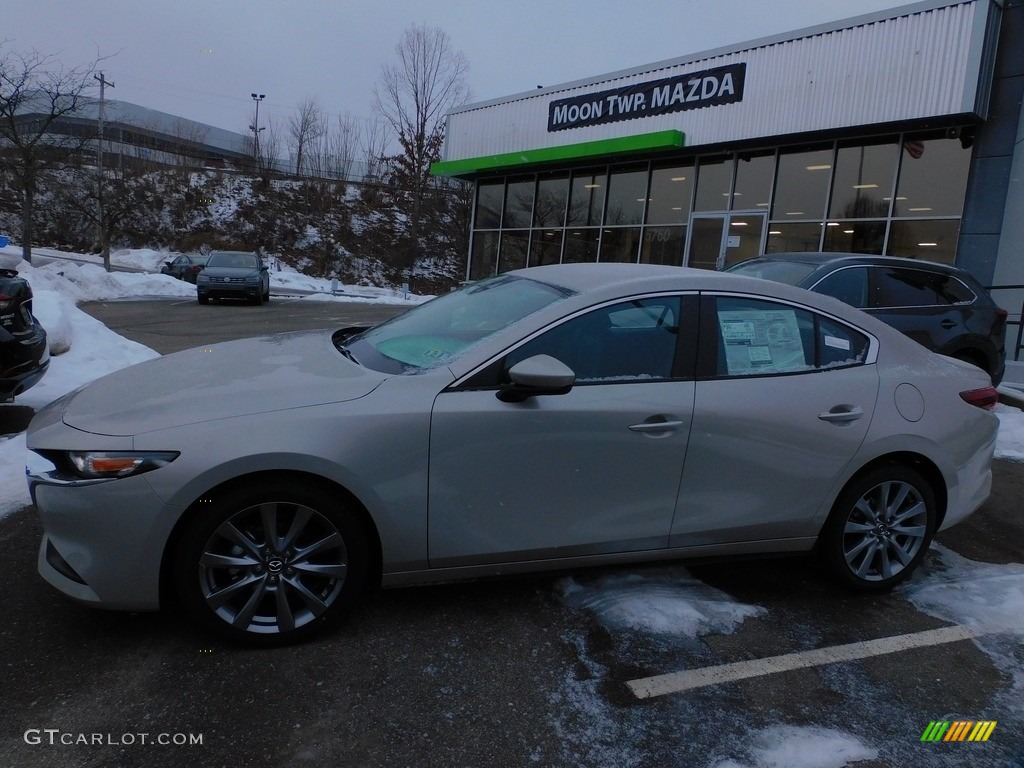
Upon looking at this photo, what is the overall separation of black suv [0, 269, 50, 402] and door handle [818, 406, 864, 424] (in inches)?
211

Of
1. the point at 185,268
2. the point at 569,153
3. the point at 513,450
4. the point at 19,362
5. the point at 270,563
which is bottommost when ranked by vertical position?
the point at 270,563

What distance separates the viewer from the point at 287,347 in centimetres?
362

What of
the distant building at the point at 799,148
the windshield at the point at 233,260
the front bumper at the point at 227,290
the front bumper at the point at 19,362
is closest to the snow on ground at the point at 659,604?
the front bumper at the point at 19,362

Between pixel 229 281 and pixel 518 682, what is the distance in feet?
60.5

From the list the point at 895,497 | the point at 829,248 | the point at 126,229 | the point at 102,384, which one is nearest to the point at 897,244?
the point at 829,248

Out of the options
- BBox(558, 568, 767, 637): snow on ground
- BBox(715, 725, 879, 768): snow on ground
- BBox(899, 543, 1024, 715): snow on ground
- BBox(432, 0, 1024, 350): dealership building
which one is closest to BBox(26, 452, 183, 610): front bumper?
BBox(558, 568, 767, 637): snow on ground

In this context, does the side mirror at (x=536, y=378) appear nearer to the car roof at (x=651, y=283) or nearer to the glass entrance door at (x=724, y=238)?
the car roof at (x=651, y=283)

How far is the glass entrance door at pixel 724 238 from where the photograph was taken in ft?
48.4

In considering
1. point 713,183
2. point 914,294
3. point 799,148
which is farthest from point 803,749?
point 713,183

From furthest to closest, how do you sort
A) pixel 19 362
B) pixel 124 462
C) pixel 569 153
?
pixel 569 153, pixel 19 362, pixel 124 462

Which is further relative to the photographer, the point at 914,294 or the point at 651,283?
the point at 914,294

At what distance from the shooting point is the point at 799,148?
46.4 feet

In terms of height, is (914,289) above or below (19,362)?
above

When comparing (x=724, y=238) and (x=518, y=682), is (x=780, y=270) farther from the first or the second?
(x=724, y=238)
